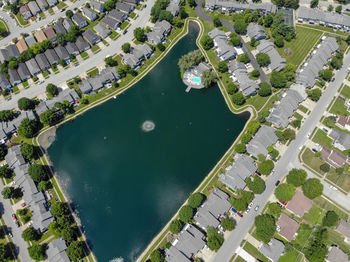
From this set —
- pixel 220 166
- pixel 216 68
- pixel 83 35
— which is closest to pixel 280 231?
pixel 220 166

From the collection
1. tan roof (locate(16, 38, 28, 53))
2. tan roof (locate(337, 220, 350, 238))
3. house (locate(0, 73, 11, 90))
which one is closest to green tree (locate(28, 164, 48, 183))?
house (locate(0, 73, 11, 90))

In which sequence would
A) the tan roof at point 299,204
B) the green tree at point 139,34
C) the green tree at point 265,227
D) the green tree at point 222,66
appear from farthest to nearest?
the green tree at point 139,34, the green tree at point 222,66, the tan roof at point 299,204, the green tree at point 265,227

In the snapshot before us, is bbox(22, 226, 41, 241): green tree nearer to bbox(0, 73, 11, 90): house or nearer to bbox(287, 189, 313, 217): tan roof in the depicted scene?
bbox(0, 73, 11, 90): house

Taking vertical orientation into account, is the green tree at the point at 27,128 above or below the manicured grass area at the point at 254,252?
below

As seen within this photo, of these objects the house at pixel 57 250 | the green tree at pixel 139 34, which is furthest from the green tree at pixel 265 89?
the house at pixel 57 250

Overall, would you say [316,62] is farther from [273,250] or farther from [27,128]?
[27,128]

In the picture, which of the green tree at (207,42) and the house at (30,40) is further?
the house at (30,40)

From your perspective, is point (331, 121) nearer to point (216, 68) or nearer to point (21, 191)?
point (216, 68)

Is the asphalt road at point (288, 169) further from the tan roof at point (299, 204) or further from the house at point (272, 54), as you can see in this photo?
the house at point (272, 54)
